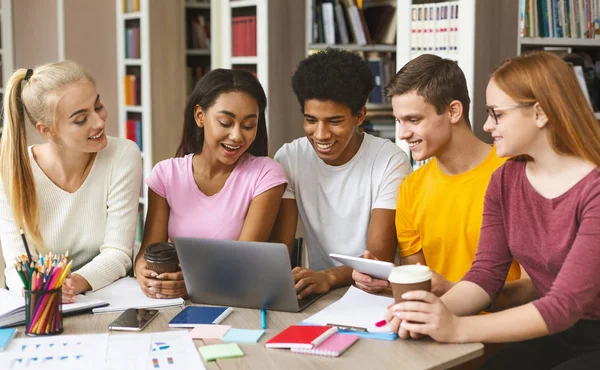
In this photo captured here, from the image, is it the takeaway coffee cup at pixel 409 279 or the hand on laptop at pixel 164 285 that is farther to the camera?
the hand on laptop at pixel 164 285

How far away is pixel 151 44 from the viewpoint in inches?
190

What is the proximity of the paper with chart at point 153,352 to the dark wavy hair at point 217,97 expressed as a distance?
85 centimetres

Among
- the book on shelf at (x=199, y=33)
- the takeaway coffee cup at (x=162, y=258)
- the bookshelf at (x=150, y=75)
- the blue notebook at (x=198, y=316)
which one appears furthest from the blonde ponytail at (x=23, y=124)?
the book on shelf at (x=199, y=33)

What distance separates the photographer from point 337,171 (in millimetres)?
2348

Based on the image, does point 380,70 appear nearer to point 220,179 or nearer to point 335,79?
point 335,79

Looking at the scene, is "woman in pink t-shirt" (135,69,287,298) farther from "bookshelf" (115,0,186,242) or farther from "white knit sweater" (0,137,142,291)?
"bookshelf" (115,0,186,242)

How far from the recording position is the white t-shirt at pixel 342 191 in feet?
7.51

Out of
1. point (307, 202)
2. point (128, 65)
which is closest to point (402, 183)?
point (307, 202)

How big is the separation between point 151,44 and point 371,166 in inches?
117

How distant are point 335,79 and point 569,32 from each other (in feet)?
6.48

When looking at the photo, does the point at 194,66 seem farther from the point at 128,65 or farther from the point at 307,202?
the point at 307,202

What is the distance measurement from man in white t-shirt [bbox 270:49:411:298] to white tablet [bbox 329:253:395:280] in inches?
18.5

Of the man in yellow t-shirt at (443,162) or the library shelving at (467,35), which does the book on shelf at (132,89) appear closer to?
the library shelving at (467,35)

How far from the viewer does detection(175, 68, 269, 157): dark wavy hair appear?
216 cm
